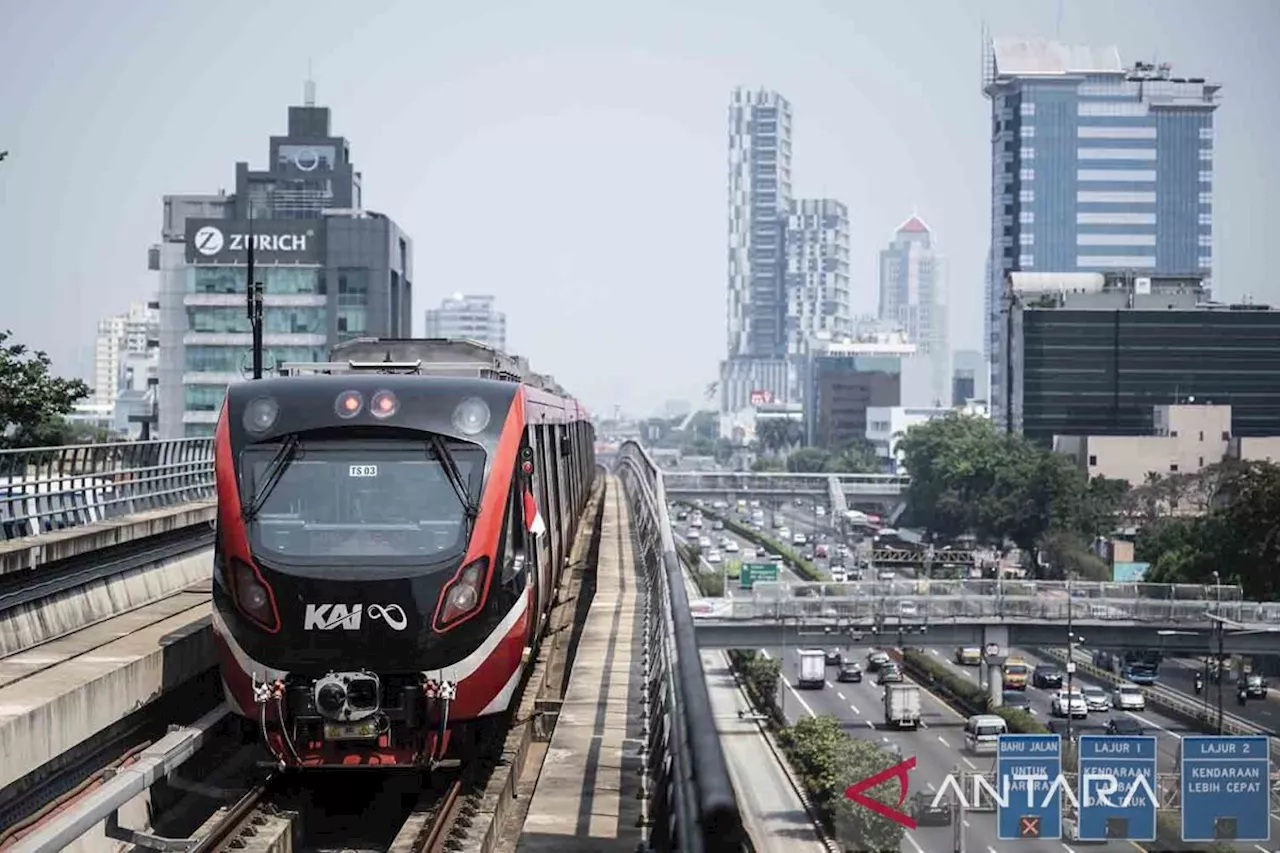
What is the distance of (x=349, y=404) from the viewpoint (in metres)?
11.8

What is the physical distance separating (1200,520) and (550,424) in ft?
195

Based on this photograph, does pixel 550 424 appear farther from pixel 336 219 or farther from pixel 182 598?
pixel 336 219

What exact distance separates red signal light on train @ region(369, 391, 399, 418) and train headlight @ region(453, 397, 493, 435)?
41cm

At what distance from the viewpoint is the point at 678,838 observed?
648cm

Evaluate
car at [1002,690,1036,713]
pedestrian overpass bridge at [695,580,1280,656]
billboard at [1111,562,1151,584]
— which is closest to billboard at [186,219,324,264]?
billboard at [1111,562,1151,584]

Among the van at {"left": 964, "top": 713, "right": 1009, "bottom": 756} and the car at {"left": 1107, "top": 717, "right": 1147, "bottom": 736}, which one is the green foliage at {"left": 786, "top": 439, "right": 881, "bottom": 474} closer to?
the car at {"left": 1107, "top": 717, "right": 1147, "bottom": 736}

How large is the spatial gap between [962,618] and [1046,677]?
6.89m

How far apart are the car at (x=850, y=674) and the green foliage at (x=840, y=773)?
64.7 ft

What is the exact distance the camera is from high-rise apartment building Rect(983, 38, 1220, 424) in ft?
616

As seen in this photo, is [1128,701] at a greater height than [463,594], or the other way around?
[463,594]

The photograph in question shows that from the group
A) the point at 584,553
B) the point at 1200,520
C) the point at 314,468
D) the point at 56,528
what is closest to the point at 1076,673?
the point at 1200,520

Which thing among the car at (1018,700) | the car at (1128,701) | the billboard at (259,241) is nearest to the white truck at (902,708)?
the car at (1018,700)

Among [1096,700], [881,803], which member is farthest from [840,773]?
[1096,700]

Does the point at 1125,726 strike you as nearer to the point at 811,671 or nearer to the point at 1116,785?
the point at 811,671
